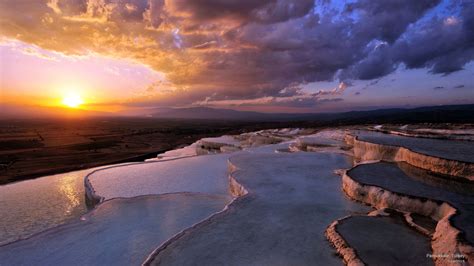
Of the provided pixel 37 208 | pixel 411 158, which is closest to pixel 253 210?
pixel 411 158

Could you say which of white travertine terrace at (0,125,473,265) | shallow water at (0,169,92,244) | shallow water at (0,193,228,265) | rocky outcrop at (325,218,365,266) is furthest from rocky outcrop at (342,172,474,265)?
shallow water at (0,169,92,244)

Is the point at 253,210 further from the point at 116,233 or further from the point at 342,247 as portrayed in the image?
the point at 116,233

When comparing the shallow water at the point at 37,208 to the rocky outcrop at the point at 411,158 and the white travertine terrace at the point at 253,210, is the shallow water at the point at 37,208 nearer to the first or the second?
the white travertine terrace at the point at 253,210

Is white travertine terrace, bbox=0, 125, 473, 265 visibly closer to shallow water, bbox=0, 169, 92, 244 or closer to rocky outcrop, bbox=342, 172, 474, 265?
rocky outcrop, bbox=342, 172, 474, 265

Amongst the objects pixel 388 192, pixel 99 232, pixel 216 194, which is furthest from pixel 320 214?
pixel 99 232

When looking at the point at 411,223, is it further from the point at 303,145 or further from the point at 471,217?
the point at 303,145

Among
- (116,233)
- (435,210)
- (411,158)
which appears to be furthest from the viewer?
(411,158)
